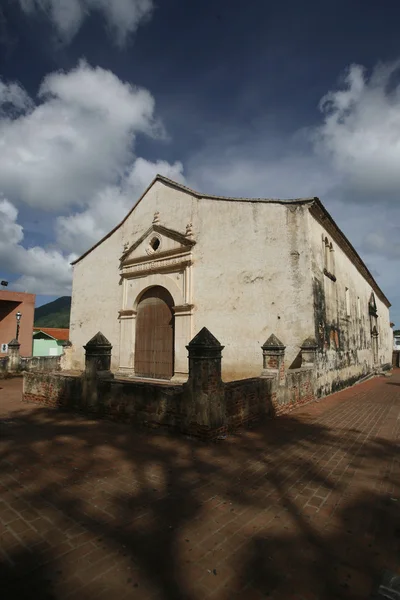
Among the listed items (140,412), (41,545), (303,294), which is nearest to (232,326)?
(303,294)

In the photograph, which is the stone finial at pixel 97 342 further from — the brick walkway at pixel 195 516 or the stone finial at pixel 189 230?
the stone finial at pixel 189 230

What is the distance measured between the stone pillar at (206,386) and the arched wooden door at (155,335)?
6.60 meters

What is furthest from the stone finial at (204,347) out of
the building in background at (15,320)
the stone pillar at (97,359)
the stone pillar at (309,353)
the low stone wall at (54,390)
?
the building in background at (15,320)

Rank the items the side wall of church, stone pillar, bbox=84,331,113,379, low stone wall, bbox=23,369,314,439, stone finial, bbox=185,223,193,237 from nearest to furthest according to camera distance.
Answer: low stone wall, bbox=23,369,314,439 < stone pillar, bbox=84,331,113,379 < the side wall of church < stone finial, bbox=185,223,193,237

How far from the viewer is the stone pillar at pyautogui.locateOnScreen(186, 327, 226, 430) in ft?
18.5

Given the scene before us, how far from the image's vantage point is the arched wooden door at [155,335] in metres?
12.6

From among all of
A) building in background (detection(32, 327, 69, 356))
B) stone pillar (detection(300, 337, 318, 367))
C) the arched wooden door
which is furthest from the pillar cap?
building in background (detection(32, 327, 69, 356))

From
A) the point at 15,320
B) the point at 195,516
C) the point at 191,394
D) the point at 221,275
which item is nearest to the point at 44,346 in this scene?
the point at 15,320

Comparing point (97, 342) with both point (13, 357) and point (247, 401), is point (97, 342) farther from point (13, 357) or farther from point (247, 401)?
point (13, 357)

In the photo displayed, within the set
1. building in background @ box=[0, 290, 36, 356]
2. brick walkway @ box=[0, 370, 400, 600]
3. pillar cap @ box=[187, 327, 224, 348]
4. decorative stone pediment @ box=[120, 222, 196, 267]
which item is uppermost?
decorative stone pediment @ box=[120, 222, 196, 267]

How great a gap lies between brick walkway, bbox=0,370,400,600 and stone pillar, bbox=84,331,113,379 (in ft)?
6.18

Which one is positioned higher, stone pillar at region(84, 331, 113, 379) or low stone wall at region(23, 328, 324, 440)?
stone pillar at region(84, 331, 113, 379)

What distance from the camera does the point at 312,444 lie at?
5.59 metres

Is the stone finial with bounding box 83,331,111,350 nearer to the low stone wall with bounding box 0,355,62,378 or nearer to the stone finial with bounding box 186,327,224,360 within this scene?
the stone finial with bounding box 186,327,224,360
